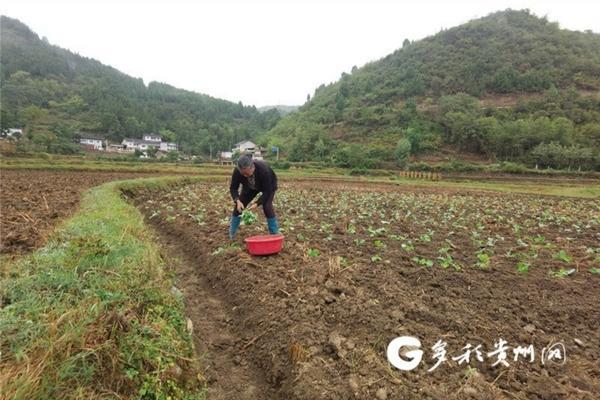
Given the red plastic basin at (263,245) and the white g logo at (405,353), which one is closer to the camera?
the white g logo at (405,353)

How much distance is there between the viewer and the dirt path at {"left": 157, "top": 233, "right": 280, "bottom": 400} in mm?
3574

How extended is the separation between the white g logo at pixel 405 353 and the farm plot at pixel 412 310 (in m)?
0.07

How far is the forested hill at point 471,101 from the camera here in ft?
200

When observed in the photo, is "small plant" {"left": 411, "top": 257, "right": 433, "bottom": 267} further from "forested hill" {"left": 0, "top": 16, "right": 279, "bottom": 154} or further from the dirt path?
"forested hill" {"left": 0, "top": 16, "right": 279, "bottom": 154}

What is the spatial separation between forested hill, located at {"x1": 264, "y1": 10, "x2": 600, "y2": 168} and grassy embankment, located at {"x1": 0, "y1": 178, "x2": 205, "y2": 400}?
1975 inches

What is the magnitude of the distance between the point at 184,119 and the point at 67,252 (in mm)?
117880

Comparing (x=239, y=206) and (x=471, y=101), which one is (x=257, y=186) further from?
(x=471, y=101)

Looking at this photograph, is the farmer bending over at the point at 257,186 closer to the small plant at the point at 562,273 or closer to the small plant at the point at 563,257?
the small plant at the point at 562,273

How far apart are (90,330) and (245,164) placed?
13.2ft

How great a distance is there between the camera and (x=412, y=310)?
4316 mm

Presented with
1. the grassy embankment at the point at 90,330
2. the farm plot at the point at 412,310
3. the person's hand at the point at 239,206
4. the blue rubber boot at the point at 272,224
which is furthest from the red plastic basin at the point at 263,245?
the grassy embankment at the point at 90,330

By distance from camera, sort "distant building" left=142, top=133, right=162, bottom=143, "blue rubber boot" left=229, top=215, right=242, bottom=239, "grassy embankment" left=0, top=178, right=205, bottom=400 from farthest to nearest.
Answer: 1. "distant building" left=142, top=133, right=162, bottom=143
2. "blue rubber boot" left=229, top=215, right=242, bottom=239
3. "grassy embankment" left=0, top=178, right=205, bottom=400

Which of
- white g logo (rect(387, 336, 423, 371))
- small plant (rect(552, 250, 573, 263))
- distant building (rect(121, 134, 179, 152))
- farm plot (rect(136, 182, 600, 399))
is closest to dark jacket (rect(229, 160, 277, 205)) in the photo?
farm plot (rect(136, 182, 600, 399))

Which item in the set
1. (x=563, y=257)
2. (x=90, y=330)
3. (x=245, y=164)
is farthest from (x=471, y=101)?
(x=90, y=330)
